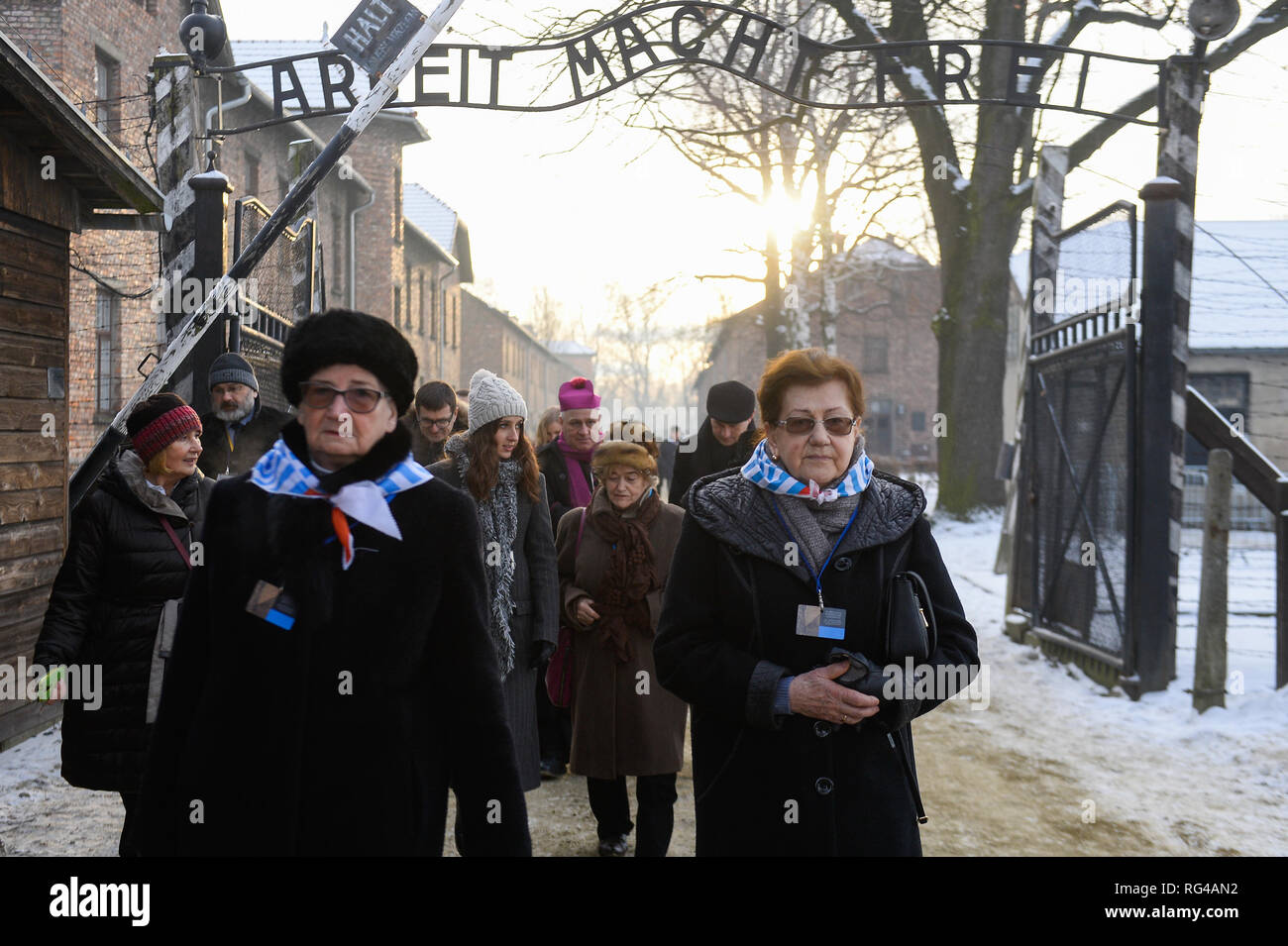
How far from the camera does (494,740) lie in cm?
256

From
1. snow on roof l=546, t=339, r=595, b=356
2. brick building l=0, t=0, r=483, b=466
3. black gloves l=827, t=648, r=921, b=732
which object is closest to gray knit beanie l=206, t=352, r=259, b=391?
brick building l=0, t=0, r=483, b=466

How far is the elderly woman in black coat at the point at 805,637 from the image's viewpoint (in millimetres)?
2957

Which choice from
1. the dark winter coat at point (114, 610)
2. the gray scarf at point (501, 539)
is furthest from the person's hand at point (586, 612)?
the dark winter coat at point (114, 610)

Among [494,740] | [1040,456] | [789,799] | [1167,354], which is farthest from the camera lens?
[1040,456]

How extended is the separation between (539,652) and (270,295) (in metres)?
5.92

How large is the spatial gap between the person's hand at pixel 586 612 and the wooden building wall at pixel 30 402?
3805 mm

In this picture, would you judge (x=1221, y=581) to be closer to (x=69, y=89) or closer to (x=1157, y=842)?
(x=1157, y=842)

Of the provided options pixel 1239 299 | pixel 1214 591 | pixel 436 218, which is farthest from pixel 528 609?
pixel 436 218

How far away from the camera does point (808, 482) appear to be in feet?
10.1

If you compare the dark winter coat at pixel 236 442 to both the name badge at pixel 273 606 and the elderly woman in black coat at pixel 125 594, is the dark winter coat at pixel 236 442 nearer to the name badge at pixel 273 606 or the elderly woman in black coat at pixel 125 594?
the elderly woman in black coat at pixel 125 594

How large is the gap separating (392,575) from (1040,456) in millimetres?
8729

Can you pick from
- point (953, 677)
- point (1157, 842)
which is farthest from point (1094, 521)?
point (953, 677)

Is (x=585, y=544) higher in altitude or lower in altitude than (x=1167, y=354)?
lower

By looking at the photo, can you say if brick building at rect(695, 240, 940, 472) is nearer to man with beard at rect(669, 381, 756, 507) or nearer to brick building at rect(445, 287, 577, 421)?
brick building at rect(445, 287, 577, 421)
